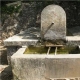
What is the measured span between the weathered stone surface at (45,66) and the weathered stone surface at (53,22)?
1.36 metres

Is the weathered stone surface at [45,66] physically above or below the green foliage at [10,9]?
Answer: below

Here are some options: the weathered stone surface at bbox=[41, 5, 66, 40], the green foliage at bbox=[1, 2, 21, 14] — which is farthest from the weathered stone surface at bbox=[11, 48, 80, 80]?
the green foliage at bbox=[1, 2, 21, 14]

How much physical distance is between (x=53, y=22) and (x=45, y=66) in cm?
158

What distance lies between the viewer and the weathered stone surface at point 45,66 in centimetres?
461

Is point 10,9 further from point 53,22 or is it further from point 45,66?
point 45,66

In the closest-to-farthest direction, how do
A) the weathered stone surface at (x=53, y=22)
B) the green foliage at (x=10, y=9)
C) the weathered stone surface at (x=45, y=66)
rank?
1. the weathered stone surface at (x=45, y=66)
2. the weathered stone surface at (x=53, y=22)
3. the green foliage at (x=10, y=9)

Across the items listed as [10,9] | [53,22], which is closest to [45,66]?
[53,22]

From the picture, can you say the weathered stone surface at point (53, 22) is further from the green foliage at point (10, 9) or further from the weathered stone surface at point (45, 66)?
the green foliage at point (10, 9)

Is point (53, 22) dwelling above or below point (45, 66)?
above

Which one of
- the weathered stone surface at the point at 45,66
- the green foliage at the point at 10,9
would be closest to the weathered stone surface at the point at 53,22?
the weathered stone surface at the point at 45,66

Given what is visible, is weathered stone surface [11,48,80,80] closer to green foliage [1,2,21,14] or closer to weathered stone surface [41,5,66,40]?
weathered stone surface [41,5,66,40]

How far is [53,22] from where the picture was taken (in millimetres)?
5918

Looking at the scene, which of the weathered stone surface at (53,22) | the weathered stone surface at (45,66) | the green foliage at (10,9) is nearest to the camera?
the weathered stone surface at (45,66)

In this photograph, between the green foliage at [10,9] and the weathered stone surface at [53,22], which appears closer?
the weathered stone surface at [53,22]
